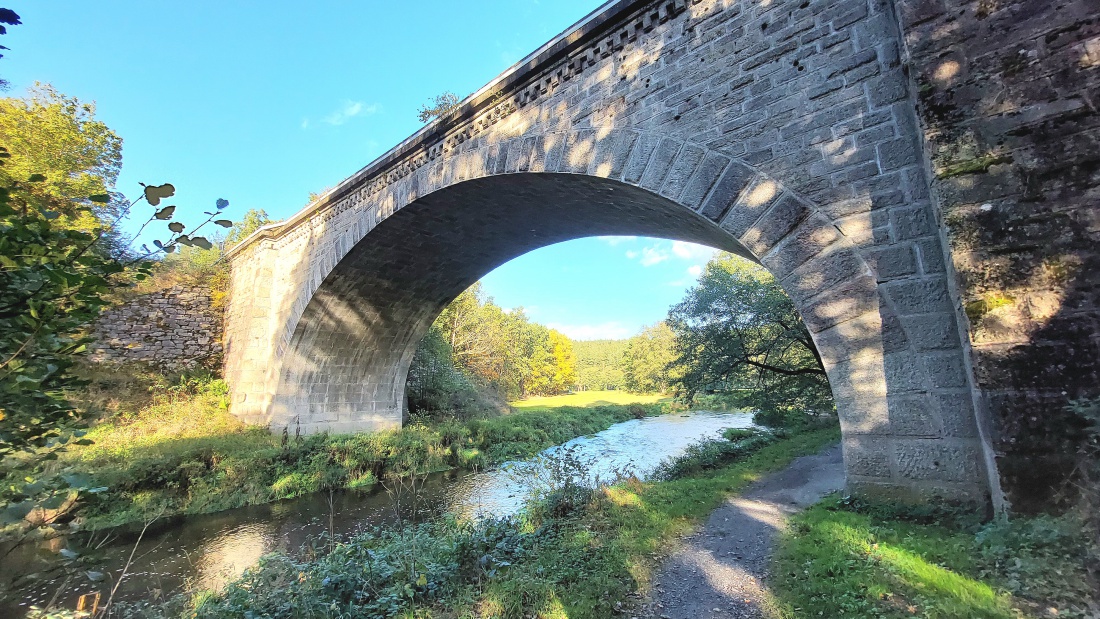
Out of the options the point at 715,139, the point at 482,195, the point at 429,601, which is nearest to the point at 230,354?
the point at 482,195

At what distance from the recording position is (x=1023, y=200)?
7.30 feet

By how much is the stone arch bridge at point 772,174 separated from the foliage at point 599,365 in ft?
157

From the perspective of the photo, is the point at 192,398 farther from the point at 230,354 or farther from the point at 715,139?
the point at 715,139

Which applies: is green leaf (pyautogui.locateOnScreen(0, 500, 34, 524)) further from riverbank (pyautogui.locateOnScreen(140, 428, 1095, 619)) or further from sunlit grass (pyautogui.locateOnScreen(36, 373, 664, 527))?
sunlit grass (pyautogui.locateOnScreen(36, 373, 664, 527))

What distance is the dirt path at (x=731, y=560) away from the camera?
265cm

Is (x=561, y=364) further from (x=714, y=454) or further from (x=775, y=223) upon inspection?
(x=775, y=223)

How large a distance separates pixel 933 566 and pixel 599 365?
249ft

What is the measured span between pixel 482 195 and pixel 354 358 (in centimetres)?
627

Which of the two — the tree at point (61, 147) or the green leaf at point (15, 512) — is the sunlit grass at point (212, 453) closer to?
the tree at point (61, 147)

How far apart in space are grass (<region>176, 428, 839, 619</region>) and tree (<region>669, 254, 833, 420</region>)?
6018 mm

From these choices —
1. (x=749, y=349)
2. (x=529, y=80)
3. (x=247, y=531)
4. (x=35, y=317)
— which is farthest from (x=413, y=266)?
(x=35, y=317)

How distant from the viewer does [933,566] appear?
2121 mm

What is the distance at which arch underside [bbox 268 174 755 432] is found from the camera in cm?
564

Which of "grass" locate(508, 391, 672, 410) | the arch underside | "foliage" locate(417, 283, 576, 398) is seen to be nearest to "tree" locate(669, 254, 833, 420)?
the arch underside
